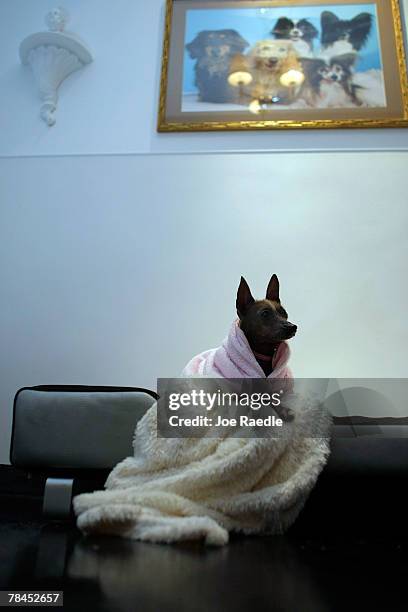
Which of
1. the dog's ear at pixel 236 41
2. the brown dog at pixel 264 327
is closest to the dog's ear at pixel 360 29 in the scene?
the dog's ear at pixel 236 41

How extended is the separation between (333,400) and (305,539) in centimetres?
110

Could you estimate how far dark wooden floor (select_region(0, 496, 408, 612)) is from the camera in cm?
49

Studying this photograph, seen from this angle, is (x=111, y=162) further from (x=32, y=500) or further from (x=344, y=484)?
(x=344, y=484)

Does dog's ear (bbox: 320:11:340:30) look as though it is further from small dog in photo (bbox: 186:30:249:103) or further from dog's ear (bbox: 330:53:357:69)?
small dog in photo (bbox: 186:30:249:103)

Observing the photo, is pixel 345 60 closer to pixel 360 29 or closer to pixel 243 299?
pixel 360 29

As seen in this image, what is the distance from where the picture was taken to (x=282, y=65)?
2.34 meters

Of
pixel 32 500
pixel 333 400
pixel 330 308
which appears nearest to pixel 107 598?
pixel 32 500

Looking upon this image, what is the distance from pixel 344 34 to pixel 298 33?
0.74ft

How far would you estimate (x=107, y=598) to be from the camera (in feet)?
1.60

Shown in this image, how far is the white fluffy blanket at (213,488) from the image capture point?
2.33 feet

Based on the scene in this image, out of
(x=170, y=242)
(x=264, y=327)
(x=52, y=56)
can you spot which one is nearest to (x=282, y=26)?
(x=52, y=56)

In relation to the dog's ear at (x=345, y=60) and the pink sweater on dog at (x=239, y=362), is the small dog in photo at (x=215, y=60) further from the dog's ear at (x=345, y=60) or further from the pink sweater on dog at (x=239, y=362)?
the pink sweater on dog at (x=239, y=362)

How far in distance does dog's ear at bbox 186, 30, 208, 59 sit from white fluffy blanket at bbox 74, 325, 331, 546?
210 cm

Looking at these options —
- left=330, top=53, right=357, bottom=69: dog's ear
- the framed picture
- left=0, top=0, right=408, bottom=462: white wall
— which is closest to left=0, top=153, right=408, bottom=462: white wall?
left=0, top=0, right=408, bottom=462: white wall
